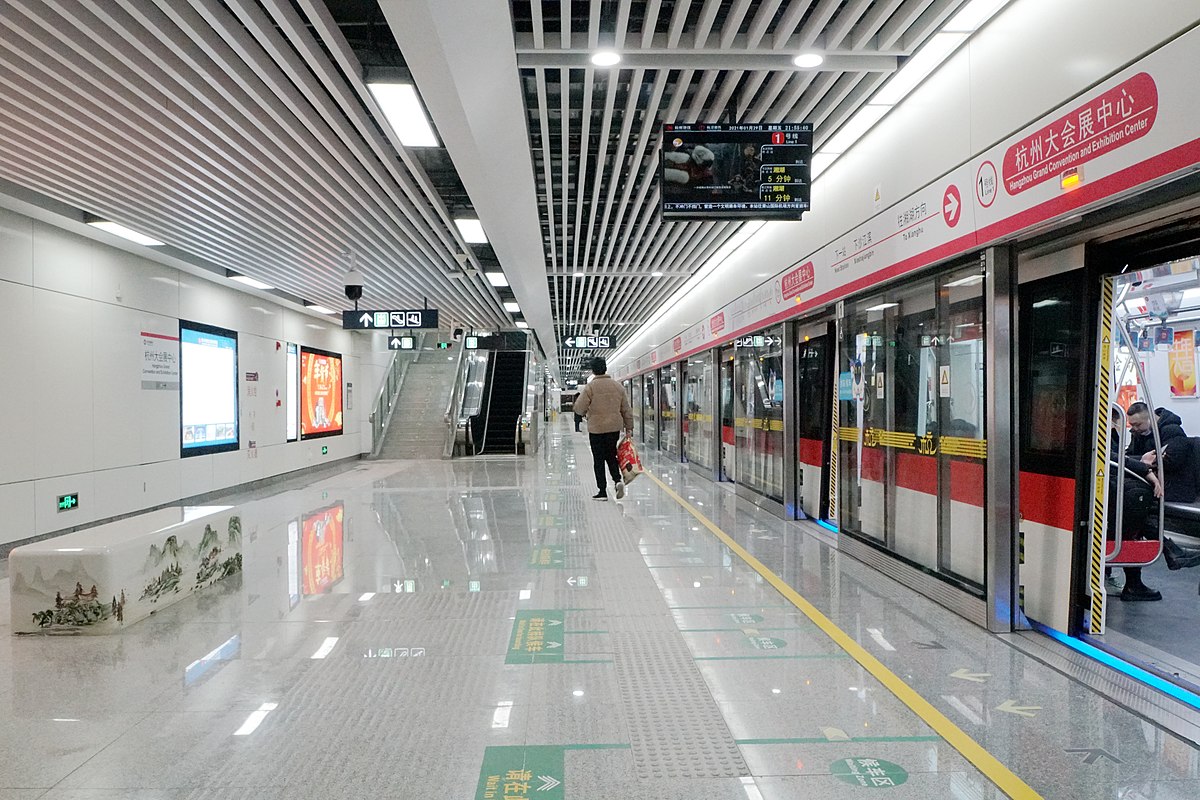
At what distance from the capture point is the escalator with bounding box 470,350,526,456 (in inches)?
701

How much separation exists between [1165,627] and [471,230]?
7.16m

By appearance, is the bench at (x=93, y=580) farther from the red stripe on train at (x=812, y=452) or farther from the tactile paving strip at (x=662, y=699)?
the red stripe on train at (x=812, y=452)


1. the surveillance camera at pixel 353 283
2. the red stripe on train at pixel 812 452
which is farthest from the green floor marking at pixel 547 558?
the surveillance camera at pixel 353 283

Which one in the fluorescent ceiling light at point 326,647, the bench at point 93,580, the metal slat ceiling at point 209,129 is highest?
the metal slat ceiling at point 209,129

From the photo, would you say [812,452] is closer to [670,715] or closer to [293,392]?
[670,715]

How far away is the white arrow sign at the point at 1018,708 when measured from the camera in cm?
285

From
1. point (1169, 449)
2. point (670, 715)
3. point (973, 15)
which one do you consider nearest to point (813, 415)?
point (1169, 449)

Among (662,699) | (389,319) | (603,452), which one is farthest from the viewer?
(389,319)

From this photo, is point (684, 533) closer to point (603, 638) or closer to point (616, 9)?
point (603, 638)

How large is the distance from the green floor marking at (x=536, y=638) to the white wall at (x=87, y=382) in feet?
17.2

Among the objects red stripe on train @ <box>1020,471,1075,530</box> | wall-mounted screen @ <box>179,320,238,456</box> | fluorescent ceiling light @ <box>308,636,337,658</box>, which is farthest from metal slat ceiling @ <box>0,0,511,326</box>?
red stripe on train @ <box>1020,471,1075,530</box>

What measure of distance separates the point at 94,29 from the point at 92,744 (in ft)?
10.5

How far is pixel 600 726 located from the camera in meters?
2.75

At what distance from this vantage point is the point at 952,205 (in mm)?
4117
